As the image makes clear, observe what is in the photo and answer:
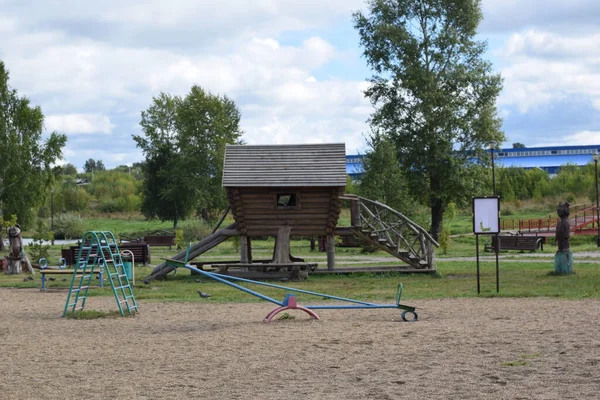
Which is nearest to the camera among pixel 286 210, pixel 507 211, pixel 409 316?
pixel 409 316

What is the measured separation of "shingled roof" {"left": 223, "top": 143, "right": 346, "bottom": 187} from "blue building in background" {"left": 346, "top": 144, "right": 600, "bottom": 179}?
6634 cm

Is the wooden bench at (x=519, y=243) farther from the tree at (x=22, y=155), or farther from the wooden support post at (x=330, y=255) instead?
the tree at (x=22, y=155)

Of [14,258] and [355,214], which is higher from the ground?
[355,214]

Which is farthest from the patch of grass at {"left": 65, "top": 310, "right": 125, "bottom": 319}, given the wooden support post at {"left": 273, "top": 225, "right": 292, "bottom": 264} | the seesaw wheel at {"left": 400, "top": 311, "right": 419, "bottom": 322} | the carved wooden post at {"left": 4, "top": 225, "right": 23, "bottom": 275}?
the carved wooden post at {"left": 4, "top": 225, "right": 23, "bottom": 275}

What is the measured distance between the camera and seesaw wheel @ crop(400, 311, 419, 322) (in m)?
13.3

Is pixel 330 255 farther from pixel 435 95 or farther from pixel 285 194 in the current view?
pixel 435 95

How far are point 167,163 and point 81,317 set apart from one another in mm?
57132

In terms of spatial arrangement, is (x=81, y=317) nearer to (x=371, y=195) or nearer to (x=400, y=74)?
(x=371, y=195)

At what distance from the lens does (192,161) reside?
66.3m

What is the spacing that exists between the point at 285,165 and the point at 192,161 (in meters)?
Answer: 42.0

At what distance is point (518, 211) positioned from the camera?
6375cm

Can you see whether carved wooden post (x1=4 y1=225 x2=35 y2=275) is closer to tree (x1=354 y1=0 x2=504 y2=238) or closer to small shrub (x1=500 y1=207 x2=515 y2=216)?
tree (x1=354 y1=0 x2=504 y2=238)

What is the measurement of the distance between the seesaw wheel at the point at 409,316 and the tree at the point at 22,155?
36.6 meters

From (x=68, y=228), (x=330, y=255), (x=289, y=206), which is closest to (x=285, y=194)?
(x=289, y=206)
